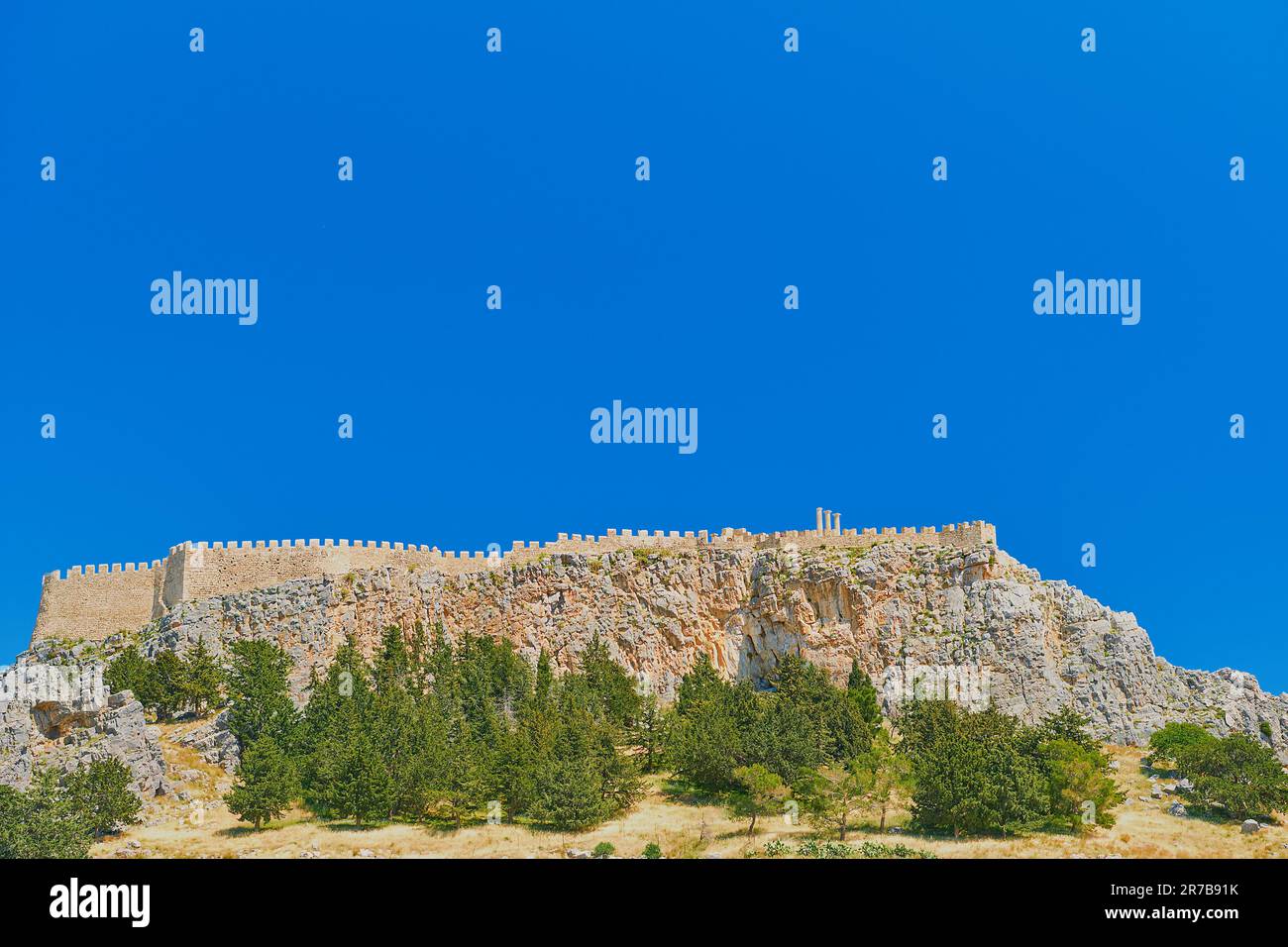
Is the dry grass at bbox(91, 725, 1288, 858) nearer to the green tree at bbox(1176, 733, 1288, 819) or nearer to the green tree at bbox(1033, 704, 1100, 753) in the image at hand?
the green tree at bbox(1176, 733, 1288, 819)

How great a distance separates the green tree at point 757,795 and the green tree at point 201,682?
2579 cm

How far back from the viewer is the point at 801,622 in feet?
177

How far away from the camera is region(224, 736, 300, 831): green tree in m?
33.2

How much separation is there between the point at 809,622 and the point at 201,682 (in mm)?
30902

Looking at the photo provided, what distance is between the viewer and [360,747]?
117ft

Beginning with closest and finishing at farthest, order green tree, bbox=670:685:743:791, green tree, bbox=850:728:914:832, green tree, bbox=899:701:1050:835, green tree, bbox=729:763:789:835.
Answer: green tree, bbox=899:701:1050:835 < green tree, bbox=850:728:914:832 < green tree, bbox=729:763:789:835 < green tree, bbox=670:685:743:791

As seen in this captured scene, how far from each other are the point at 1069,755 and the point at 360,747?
2507 cm

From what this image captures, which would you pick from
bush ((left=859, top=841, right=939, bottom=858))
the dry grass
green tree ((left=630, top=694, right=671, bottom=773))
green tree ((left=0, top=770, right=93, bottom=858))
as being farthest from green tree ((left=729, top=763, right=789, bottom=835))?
green tree ((left=0, top=770, right=93, bottom=858))

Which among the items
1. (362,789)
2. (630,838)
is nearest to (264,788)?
(362,789)

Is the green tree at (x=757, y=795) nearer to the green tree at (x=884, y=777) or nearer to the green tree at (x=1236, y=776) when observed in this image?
the green tree at (x=884, y=777)

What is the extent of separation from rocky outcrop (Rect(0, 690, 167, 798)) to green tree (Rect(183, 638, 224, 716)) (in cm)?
453

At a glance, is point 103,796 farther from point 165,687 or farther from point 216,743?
point 165,687
